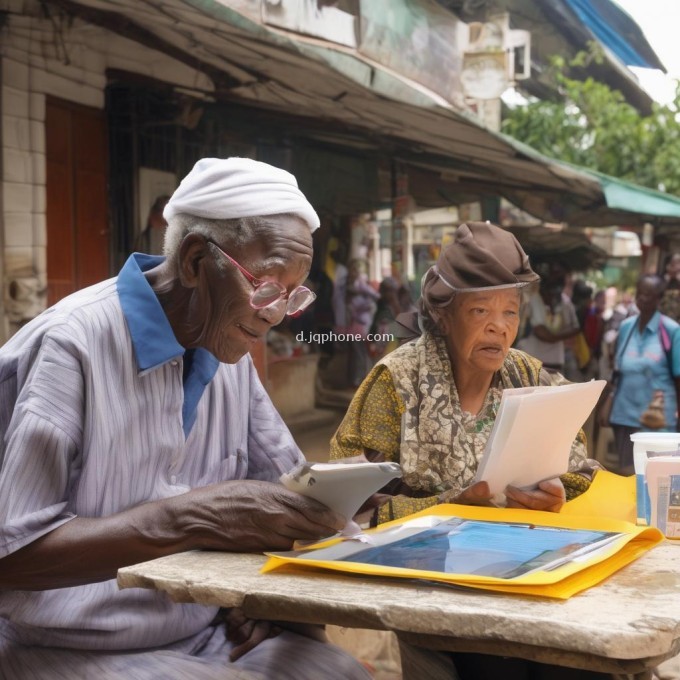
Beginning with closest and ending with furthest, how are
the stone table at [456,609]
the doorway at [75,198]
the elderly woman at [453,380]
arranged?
the stone table at [456,609]
the elderly woman at [453,380]
the doorway at [75,198]

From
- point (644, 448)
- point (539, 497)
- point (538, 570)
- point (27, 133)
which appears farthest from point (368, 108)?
point (538, 570)

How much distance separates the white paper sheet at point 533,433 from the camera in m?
2.19

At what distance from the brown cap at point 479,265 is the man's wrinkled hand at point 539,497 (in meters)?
0.67

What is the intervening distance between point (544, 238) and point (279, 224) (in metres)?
10.3

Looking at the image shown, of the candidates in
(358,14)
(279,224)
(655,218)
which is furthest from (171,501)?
(655,218)

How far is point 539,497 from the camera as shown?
2.36 meters

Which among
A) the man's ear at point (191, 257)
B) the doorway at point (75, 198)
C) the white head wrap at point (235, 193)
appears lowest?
the man's ear at point (191, 257)

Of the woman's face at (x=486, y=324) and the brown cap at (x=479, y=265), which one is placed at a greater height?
the brown cap at (x=479, y=265)

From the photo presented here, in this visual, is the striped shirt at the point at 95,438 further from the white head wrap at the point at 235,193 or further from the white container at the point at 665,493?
the white container at the point at 665,493

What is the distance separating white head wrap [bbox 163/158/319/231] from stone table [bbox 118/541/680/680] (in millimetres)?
706

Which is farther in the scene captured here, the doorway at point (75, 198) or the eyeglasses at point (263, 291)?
the doorway at point (75, 198)

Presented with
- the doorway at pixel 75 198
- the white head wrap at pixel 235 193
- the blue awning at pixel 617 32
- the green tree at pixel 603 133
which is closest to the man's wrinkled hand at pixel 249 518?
the white head wrap at pixel 235 193

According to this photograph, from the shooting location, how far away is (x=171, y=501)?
1.85 m

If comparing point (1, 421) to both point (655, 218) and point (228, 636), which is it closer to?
point (228, 636)
